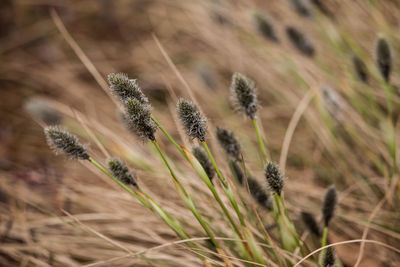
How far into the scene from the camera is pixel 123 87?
779 mm

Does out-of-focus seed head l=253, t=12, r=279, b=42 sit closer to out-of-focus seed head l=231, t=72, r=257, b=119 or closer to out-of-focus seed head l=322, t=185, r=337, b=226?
out-of-focus seed head l=231, t=72, r=257, b=119

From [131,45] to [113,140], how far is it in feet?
4.46

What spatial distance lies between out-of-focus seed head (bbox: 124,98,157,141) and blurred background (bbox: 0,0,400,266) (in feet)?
0.96

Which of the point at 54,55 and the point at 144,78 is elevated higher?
the point at 54,55

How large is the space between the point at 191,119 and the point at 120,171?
22 centimetres

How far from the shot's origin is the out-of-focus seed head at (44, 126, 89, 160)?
86 centimetres

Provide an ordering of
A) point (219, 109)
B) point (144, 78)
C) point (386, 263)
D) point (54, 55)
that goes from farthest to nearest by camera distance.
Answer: point (54, 55) < point (144, 78) < point (219, 109) < point (386, 263)

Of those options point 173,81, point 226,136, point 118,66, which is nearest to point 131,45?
point 118,66

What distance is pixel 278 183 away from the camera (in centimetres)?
82

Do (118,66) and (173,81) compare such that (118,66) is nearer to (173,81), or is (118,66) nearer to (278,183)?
(173,81)

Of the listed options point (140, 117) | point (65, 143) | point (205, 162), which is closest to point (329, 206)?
point (205, 162)

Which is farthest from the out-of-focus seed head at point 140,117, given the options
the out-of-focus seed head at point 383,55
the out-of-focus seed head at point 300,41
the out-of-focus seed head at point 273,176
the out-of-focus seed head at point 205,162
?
the out-of-focus seed head at point 300,41

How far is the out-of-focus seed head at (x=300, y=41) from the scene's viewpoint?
4.74 ft

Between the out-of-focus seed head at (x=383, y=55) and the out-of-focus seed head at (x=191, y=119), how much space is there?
0.69 m
